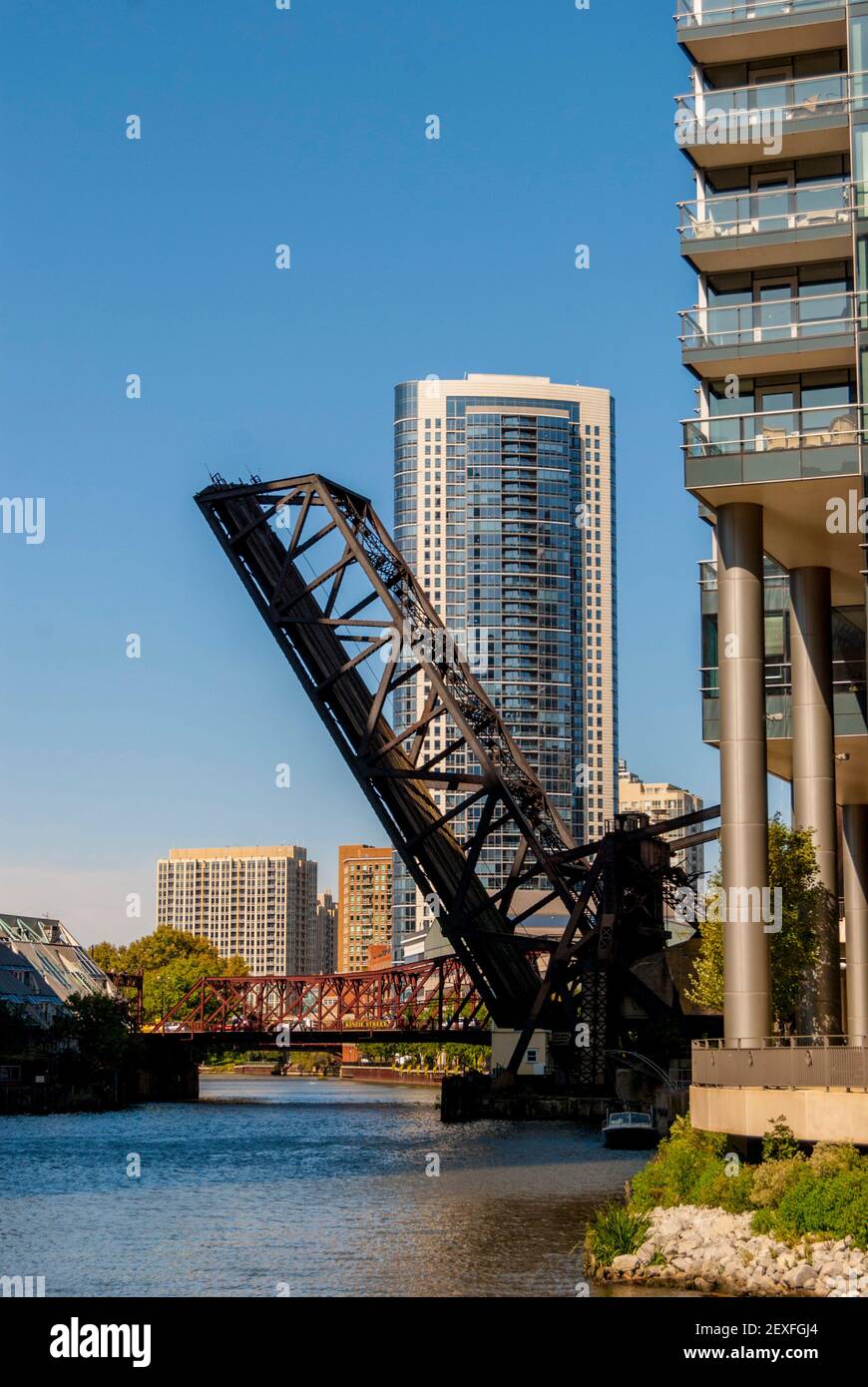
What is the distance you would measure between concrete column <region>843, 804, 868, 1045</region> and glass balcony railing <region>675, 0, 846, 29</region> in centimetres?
1826

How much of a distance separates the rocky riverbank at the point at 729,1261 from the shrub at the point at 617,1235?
0.42 feet

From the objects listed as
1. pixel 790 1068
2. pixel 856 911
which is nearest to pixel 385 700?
pixel 856 911

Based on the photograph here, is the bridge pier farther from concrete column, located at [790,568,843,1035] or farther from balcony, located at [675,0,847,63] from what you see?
balcony, located at [675,0,847,63]

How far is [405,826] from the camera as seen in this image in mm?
55062

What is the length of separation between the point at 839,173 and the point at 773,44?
2387 millimetres

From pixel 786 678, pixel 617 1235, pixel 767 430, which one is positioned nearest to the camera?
pixel 617 1235

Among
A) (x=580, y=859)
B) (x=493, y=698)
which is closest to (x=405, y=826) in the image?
(x=580, y=859)

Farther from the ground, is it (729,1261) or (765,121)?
(765,121)

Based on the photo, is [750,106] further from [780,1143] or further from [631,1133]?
[631,1133]

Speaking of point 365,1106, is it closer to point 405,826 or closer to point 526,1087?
point 526,1087

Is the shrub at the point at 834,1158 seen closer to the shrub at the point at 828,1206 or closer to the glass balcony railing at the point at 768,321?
the shrub at the point at 828,1206

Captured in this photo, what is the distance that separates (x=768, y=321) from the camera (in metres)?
29.5

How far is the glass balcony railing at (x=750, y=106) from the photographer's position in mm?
30266

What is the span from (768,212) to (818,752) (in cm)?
885
